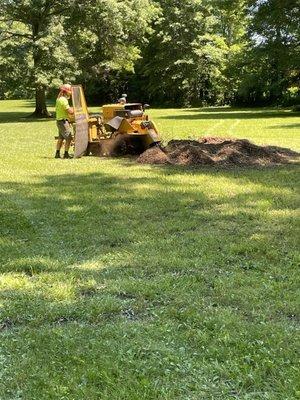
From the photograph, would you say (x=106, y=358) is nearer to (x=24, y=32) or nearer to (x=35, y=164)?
(x=35, y=164)

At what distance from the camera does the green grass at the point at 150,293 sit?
130 inches

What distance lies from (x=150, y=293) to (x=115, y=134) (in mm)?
8851

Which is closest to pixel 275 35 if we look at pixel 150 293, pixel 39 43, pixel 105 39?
pixel 105 39

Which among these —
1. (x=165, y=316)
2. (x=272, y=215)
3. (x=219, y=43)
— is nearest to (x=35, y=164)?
(x=272, y=215)

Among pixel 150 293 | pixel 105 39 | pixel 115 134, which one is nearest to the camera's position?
pixel 150 293

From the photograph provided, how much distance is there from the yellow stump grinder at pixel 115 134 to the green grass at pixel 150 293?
397 centimetres

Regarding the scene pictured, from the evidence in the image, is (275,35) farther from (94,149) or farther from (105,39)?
(94,149)

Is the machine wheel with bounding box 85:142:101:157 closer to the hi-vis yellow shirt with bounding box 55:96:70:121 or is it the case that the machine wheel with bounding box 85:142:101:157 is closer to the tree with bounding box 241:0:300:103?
the hi-vis yellow shirt with bounding box 55:96:70:121

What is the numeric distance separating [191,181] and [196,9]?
117ft

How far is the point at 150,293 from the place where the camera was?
457 centimetres

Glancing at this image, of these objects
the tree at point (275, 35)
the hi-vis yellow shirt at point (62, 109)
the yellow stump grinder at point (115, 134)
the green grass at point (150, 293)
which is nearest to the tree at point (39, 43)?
the tree at point (275, 35)

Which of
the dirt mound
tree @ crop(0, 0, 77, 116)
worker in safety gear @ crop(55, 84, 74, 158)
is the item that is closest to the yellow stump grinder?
worker in safety gear @ crop(55, 84, 74, 158)

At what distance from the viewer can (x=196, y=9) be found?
→ 42438 mm

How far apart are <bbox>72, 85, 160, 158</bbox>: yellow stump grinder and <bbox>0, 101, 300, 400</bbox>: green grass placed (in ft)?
13.0
